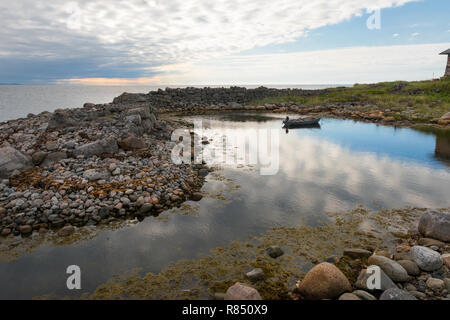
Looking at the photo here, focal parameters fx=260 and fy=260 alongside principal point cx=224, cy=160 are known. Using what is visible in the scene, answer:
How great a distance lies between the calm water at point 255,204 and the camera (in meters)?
8.97

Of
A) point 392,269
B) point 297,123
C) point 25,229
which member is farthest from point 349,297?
point 297,123

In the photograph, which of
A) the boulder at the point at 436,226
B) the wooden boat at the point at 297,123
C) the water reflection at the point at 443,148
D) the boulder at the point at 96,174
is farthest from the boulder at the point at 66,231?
the wooden boat at the point at 297,123

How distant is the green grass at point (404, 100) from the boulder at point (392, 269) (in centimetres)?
4115

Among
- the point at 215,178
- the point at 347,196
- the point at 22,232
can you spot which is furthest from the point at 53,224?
the point at 347,196

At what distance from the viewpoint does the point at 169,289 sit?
7984mm

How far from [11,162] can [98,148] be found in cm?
448

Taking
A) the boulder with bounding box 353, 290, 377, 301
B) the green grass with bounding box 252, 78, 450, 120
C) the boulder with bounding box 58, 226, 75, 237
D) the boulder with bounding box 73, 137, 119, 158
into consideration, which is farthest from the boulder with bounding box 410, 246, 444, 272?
the green grass with bounding box 252, 78, 450, 120

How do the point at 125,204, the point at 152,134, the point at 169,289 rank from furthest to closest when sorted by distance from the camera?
the point at 152,134 → the point at 125,204 → the point at 169,289

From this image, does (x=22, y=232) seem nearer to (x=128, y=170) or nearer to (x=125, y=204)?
(x=125, y=204)

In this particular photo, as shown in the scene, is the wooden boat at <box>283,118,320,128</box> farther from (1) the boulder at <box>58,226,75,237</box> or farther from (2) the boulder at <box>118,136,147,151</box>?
(1) the boulder at <box>58,226,75,237</box>

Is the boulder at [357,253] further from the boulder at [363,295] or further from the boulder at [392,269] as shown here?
the boulder at [363,295]

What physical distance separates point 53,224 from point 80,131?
36.5 ft

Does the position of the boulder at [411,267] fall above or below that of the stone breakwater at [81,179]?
below
